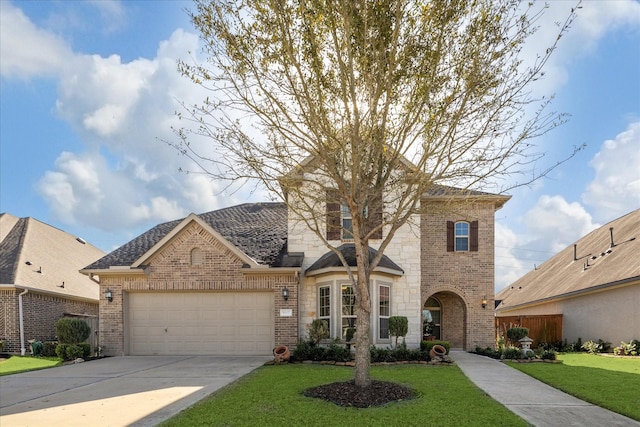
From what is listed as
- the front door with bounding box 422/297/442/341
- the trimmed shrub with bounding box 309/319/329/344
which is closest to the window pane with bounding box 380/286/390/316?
the trimmed shrub with bounding box 309/319/329/344

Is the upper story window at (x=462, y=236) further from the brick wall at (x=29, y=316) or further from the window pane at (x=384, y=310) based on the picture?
the brick wall at (x=29, y=316)

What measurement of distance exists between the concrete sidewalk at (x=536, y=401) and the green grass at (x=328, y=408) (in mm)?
336

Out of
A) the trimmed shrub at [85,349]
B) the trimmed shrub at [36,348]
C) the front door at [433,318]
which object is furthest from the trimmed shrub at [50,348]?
the front door at [433,318]

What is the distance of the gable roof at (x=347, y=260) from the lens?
1480cm

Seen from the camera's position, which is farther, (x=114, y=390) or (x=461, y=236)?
(x=461, y=236)

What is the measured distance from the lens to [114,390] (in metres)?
9.88

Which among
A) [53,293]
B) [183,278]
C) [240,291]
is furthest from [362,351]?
[53,293]

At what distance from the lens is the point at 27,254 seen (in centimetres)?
1962

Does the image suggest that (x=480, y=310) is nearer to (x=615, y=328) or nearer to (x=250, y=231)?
(x=615, y=328)

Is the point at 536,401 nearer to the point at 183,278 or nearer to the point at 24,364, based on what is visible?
the point at 183,278

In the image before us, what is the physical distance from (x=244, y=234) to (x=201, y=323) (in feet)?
11.5

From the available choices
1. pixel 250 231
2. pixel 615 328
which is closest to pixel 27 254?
pixel 250 231

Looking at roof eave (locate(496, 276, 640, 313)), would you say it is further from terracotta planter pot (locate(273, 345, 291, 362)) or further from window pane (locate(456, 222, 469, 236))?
terracotta planter pot (locate(273, 345, 291, 362))

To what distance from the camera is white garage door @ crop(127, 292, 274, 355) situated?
16047 millimetres
